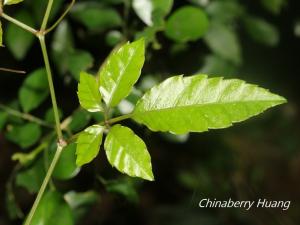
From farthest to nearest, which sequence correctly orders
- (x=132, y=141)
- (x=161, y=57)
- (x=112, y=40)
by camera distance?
(x=161, y=57)
(x=112, y=40)
(x=132, y=141)

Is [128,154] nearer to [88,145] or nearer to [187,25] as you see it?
[88,145]

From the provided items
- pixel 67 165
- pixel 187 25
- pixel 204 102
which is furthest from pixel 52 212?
pixel 187 25

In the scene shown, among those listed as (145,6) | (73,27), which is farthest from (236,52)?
(73,27)

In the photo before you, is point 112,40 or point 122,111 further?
point 112,40

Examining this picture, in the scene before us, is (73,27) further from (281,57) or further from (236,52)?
(281,57)

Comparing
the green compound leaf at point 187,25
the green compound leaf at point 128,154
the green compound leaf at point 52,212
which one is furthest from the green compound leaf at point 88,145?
the green compound leaf at point 187,25

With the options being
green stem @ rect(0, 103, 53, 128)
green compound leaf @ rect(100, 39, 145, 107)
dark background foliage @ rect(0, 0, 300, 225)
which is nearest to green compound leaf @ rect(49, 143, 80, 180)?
dark background foliage @ rect(0, 0, 300, 225)

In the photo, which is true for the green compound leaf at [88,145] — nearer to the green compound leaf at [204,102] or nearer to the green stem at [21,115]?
the green compound leaf at [204,102]
